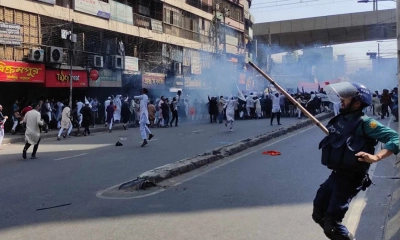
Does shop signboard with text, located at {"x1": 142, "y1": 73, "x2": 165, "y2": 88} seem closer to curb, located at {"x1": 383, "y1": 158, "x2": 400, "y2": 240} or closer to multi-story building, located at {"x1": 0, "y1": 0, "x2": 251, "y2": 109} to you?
multi-story building, located at {"x1": 0, "y1": 0, "x2": 251, "y2": 109}

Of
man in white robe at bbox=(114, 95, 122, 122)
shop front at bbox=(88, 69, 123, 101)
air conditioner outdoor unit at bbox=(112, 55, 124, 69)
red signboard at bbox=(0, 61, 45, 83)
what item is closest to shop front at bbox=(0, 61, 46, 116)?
red signboard at bbox=(0, 61, 45, 83)

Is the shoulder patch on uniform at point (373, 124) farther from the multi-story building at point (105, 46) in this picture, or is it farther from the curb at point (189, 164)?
the multi-story building at point (105, 46)

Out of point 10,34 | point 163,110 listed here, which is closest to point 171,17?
point 163,110

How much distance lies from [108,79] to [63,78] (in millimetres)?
4189

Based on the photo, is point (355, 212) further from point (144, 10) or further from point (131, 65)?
point (144, 10)

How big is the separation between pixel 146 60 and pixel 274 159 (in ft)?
71.6

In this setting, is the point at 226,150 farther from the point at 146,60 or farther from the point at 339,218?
the point at 146,60

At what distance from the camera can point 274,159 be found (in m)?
10.4

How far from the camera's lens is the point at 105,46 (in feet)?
87.7

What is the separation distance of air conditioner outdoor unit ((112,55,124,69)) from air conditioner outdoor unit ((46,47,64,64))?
4.99 m

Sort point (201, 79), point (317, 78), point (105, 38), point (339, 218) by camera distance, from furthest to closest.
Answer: point (317, 78) < point (201, 79) < point (105, 38) < point (339, 218)

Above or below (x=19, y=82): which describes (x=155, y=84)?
above

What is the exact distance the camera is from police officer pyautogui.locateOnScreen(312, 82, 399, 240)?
3.44m

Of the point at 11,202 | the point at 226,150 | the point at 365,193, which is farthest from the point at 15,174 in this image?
the point at 365,193
